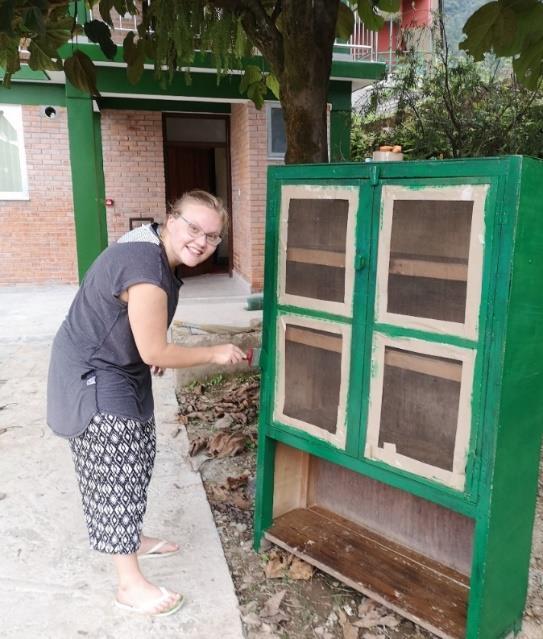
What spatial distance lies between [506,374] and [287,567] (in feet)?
4.93

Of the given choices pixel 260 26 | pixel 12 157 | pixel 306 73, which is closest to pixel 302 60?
pixel 306 73

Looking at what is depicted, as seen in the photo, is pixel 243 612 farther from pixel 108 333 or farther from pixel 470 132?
pixel 470 132

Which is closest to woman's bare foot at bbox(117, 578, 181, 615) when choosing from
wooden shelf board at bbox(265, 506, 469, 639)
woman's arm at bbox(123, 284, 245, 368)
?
wooden shelf board at bbox(265, 506, 469, 639)

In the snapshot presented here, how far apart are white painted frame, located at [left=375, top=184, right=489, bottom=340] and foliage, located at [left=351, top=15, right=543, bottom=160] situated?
6.71 m

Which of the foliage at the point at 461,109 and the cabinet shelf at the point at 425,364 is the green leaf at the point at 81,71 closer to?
the cabinet shelf at the point at 425,364

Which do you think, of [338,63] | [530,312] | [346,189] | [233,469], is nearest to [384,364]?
[530,312]

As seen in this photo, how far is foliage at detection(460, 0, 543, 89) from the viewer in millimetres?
2787

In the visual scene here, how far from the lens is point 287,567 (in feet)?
Answer: 9.25

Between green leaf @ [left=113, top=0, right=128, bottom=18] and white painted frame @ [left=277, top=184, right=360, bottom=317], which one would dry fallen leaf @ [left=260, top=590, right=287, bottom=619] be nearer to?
white painted frame @ [left=277, top=184, right=360, bottom=317]

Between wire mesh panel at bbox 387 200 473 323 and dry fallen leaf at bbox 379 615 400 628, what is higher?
wire mesh panel at bbox 387 200 473 323

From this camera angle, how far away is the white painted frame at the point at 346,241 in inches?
89.3

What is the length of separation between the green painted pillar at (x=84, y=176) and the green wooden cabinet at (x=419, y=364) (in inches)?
216

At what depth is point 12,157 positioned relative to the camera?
10109mm

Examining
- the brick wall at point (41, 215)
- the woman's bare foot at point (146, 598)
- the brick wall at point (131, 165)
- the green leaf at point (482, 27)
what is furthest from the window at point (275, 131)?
the woman's bare foot at point (146, 598)
